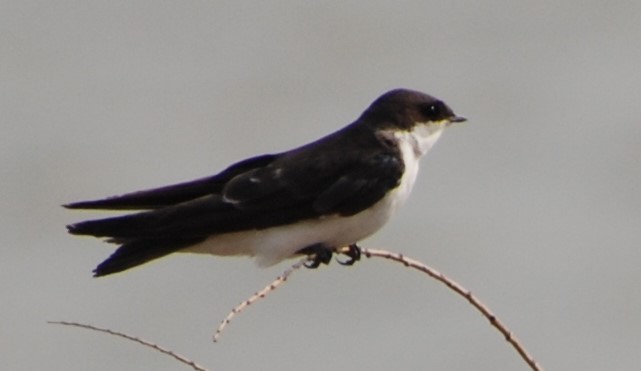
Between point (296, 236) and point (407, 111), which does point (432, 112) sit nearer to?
point (407, 111)

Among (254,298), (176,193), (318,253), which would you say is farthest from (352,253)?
(254,298)

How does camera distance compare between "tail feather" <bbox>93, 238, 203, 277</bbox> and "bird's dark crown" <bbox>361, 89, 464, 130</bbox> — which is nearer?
"tail feather" <bbox>93, 238, 203, 277</bbox>

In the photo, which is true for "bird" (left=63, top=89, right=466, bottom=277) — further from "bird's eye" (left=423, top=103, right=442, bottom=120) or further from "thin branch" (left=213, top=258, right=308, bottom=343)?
"thin branch" (left=213, top=258, right=308, bottom=343)

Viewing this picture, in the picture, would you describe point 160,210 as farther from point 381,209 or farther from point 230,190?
point 381,209

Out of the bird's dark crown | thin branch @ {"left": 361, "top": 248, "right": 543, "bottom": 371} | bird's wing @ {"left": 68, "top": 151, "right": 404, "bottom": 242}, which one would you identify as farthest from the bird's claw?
thin branch @ {"left": 361, "top": 248, "right": 543, "bottom": 371}

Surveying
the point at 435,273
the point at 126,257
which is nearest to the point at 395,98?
the point at 126,257

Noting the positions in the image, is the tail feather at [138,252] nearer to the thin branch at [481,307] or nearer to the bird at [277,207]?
the bird at [277,207]
